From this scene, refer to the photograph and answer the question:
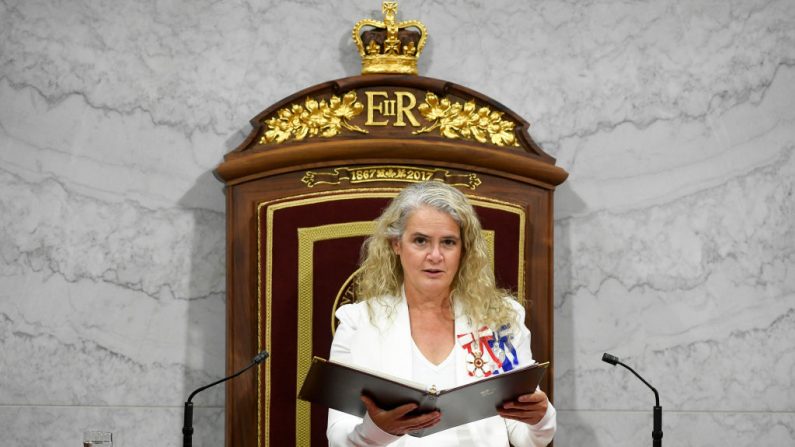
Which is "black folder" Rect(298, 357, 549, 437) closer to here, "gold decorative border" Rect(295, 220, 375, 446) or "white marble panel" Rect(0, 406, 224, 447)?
"gold decorative border" Rect(295, 220, 375, 446)

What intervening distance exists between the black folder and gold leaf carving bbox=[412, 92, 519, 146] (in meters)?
1.15

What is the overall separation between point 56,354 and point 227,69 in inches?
47.2

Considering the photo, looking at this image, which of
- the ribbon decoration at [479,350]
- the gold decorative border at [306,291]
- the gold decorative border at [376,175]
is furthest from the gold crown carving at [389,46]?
the ribbon decoration at [479,350]

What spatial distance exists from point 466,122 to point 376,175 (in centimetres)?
37

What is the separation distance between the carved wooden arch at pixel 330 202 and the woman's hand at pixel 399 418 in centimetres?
88

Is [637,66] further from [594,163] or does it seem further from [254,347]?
[254,347]

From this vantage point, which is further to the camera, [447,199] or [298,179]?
[298,179]

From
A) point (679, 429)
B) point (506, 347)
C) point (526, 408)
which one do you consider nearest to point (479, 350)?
point (506, 347)

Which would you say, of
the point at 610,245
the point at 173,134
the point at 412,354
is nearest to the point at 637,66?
the point at 610,245

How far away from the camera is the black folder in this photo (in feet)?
8.47

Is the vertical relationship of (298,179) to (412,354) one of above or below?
above

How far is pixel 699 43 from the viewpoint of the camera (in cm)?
388

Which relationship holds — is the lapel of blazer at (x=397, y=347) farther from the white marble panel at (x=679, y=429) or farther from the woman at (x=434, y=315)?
the white marble panel at (x=679, y=429)

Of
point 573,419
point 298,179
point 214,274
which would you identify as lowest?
point 573,419
